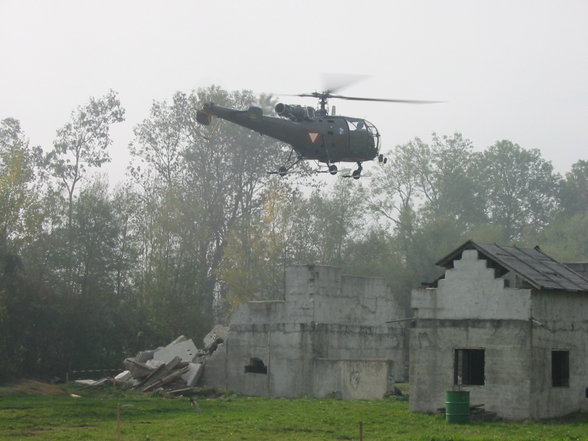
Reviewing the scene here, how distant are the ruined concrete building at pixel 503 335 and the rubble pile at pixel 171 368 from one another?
1234 centimetres

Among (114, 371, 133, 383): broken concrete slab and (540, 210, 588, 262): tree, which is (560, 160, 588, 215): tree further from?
(114, 371, 133, 383): broken concrete slab

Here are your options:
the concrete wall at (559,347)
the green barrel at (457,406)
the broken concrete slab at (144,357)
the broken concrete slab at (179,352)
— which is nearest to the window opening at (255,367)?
the broken concrete slab at (179,352)

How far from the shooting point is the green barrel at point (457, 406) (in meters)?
24.0

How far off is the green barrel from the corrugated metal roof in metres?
3.46

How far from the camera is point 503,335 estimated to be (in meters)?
25.0

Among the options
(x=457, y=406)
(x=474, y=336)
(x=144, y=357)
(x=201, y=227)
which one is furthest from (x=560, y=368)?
(x=201, y=227)

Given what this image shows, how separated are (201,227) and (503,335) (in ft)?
134

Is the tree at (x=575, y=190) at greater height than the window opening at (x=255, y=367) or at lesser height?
greater

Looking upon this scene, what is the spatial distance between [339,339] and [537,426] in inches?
509

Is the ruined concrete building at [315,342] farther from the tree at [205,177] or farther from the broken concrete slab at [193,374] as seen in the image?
the tree at [205,177]

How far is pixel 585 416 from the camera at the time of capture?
2538cm

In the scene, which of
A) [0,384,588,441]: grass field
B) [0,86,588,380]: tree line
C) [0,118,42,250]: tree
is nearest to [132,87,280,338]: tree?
[0,86,588,380]: tree line

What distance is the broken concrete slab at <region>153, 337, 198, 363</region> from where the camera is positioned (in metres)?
39.4

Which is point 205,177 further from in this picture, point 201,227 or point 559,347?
point 559,347
